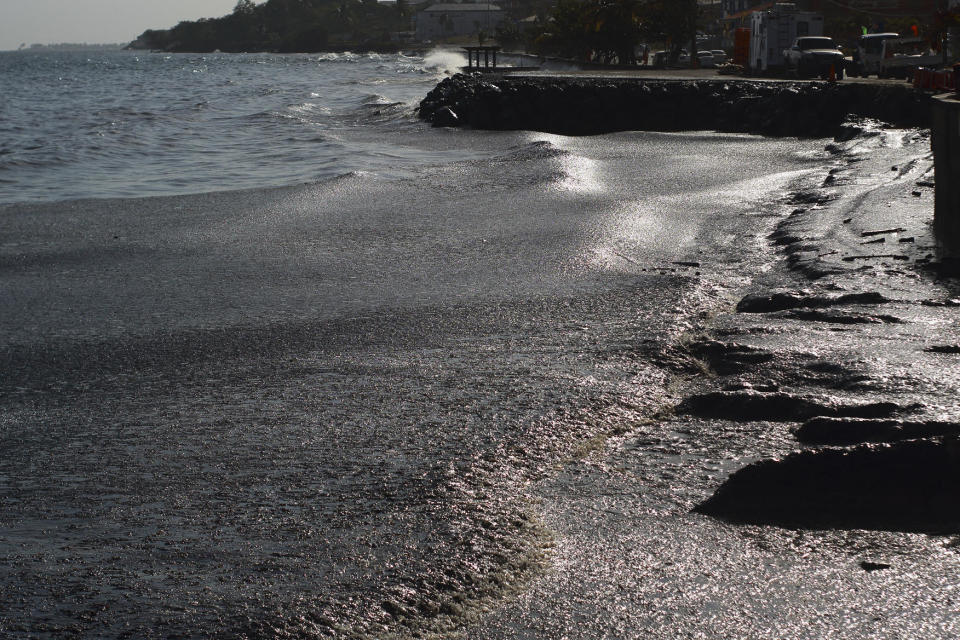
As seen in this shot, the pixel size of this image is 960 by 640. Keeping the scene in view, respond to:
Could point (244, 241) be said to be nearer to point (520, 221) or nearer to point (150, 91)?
→ point (520, 221)

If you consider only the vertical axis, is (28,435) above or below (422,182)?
below

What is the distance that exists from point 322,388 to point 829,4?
59.4 meters

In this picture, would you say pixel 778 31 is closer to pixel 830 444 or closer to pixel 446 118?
pixel 446 118

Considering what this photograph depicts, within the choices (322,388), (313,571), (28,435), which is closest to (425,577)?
(313,571)

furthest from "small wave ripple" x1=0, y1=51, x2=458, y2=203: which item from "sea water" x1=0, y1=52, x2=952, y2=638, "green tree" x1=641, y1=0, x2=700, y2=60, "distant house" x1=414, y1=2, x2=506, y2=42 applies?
"distant house" x1=414, y1=2, x2=506, y2=42

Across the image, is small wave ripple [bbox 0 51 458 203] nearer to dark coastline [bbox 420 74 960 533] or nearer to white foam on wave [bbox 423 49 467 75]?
dark coastline [bbox 420 74 960 533]

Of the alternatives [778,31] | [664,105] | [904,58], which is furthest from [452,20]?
[904,58]

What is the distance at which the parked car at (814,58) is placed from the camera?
2805 cm

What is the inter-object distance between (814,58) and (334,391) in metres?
26.5

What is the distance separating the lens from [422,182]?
50.2 ft

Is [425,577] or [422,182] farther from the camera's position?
[422,182]

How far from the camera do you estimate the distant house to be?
166 metres

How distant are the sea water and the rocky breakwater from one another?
9.98 m

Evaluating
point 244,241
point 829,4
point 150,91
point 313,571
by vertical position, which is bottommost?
point 313,571
